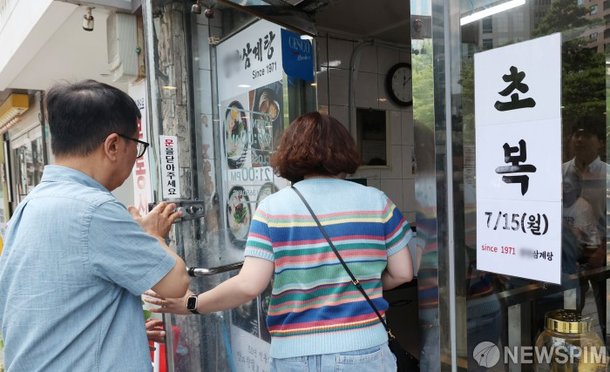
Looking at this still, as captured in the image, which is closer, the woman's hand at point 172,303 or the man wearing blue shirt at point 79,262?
the man wearing blue shirt at point 79,262

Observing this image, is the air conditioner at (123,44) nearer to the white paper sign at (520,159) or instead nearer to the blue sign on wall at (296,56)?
the blue sign on wall at (296,56)

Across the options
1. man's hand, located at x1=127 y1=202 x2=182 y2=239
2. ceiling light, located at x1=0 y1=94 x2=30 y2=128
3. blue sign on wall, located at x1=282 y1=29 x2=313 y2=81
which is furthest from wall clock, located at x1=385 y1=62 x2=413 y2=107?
ceiling light, located at x1=0 y1=94 x2=30 y2=128

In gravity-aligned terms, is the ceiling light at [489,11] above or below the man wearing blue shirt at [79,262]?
above

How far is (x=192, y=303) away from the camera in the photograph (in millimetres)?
1723

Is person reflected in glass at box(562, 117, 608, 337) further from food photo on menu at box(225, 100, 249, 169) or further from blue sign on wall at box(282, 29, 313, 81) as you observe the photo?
food photo on menu at box(225, 100, 249, 169)

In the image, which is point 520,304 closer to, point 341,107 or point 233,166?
point 233,166

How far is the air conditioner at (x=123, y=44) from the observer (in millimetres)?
3494

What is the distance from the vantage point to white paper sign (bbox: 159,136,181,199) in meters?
2.40

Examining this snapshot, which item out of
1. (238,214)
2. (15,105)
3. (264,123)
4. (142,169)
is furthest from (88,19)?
(15,105)

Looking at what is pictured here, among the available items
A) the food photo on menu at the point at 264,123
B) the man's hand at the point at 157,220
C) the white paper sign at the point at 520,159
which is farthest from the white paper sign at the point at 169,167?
the white paper sign at the point at 520,159

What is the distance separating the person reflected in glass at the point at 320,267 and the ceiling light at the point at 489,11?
681 mm

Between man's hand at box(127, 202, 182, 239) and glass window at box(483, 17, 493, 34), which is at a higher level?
glass window at box(483, 17, 493, 34)

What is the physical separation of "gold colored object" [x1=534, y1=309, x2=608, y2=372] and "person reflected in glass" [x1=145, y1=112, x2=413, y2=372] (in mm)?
668

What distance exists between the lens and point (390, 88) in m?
4.87
